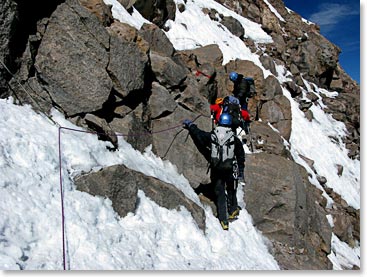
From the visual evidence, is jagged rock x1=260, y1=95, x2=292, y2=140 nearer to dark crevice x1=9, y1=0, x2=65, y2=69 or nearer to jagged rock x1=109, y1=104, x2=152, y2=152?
jagged rock x1=109, y1=104, x2=152, y2=152

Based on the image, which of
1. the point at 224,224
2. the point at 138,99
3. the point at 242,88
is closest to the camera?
the point at 224,224

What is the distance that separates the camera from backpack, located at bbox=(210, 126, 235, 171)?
10.8 meters

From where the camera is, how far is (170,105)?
12164 mm

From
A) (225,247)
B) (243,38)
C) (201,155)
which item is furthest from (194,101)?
(243,38)

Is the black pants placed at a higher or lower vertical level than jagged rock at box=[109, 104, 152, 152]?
lower

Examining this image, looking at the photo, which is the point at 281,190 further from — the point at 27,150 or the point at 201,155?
the point at 27,150

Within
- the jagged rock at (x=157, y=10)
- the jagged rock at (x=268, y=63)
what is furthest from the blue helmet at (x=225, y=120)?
the jagged rock at (x=268, y=63)

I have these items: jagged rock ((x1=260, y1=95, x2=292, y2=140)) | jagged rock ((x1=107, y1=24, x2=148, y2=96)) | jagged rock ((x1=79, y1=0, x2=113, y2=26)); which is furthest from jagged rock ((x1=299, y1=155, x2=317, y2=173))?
jagged rock ((x1=79, y1=0, x2=113, y2=26))

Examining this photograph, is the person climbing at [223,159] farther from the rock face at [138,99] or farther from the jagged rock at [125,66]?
the jagged rock at [125,66]

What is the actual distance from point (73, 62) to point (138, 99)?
2.55m

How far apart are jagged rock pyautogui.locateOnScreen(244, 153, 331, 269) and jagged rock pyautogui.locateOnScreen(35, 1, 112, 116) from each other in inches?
254

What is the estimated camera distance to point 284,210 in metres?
12.4

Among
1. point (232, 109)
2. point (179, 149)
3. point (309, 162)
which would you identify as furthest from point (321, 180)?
point (179, 149)

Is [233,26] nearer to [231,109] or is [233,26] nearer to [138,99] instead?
[231,109]
